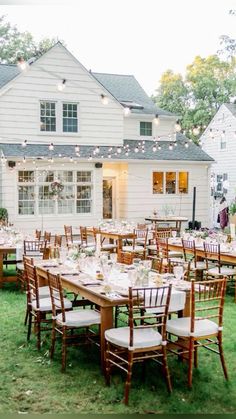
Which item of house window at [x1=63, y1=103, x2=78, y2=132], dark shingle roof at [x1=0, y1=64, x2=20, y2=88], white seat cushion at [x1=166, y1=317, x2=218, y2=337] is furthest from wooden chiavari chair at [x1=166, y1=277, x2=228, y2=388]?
dark shingle roof at [x1=0, y1=64, x2=20, y2=88]

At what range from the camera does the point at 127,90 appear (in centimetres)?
1909

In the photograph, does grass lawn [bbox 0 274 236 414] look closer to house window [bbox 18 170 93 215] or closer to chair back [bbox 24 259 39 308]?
chair back [bbox 24 259 39 308]

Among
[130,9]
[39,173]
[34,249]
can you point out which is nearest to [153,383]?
[130,9]

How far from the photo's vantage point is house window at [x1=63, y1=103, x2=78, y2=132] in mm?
15672

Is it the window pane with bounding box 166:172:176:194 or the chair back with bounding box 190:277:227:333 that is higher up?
the window pane with bounding box 166:172:176:194

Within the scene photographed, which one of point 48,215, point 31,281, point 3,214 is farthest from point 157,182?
→ point 31,281

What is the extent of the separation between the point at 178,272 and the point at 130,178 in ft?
36.4

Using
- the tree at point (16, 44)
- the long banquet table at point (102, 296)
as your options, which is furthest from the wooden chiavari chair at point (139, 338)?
the tree at point (16, 44)

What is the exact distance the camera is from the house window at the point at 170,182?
16562 mm

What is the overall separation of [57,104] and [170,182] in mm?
4230

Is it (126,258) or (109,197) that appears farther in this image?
(109,197)

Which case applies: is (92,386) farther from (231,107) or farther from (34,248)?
(231,107)

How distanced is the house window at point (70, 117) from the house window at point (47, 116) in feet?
1.10

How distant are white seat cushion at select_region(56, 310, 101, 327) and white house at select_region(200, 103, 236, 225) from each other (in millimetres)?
15862
